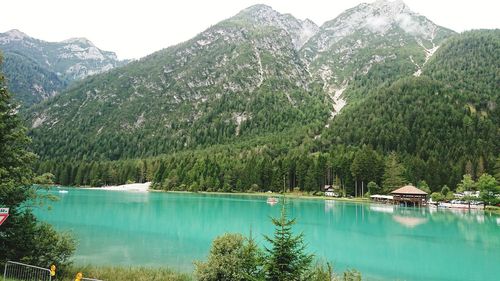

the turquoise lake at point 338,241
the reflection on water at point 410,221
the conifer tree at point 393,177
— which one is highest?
the conifer tree at point 393,177

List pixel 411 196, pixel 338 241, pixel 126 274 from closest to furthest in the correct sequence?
1. pixel 126 274
2. pixel 338 241
3. pixel 411 196

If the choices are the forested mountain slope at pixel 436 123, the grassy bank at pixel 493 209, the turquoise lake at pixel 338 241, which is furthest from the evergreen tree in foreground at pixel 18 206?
the forested mountain slope at pixel 436 123

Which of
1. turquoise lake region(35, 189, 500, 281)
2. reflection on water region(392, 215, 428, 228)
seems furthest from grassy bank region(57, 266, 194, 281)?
reflection on water region(392, 215, 428, 228)

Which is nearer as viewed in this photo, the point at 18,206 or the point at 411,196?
the point at 18,206

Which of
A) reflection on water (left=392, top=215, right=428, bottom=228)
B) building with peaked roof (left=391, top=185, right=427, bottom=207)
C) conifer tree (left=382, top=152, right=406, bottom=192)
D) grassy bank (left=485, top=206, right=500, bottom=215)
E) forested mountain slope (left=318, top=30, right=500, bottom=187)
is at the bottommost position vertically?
reflection on water (left=392, top=215, right=428, bottom=228)

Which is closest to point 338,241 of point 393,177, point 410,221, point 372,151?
point 410,221

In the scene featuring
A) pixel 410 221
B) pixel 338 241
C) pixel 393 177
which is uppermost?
pixel 393 177

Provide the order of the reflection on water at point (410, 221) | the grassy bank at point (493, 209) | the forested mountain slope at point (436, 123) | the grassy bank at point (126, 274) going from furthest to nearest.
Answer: the forested mountain slope at point (436, 123) < the grassy bank at point (493, 209) < the reflection on water at point (410, 221) < the grassy bank at point (126, 274)

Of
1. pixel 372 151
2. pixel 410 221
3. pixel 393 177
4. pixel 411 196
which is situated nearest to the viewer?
pixel 410 221

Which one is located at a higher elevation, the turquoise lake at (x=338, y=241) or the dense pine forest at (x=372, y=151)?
the dense pine forest at (x=372, y=151)

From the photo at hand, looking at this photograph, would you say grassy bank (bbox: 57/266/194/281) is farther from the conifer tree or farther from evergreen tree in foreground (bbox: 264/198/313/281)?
the conifer tree

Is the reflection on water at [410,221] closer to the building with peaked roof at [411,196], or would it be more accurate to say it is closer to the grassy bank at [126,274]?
the building with peaked roof at [411,196]

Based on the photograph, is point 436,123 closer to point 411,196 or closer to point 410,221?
point 411,196

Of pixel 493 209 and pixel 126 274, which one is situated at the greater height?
pixel 493 209
